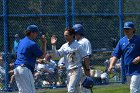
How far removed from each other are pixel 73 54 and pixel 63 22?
6309mm

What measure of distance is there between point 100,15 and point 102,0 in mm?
620

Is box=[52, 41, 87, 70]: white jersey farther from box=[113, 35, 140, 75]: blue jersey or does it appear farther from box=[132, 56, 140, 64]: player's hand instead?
box=[132, 56, 140, 64]: player's hand

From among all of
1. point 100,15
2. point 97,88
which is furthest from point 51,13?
point 97,88

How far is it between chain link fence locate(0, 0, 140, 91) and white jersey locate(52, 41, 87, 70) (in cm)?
525

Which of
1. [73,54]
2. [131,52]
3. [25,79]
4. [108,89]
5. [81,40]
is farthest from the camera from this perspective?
[108,89]

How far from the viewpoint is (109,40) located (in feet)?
60.7

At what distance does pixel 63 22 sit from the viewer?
58.8ft

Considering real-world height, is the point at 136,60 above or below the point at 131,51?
below

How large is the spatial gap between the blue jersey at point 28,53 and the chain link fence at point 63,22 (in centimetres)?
516

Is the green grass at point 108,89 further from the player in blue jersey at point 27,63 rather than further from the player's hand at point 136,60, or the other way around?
the player's hand at point 136,60

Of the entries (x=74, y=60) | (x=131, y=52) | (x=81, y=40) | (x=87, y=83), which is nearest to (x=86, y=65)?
(x=74, y=60)

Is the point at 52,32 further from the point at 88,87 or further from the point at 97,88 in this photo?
the point at 88,87

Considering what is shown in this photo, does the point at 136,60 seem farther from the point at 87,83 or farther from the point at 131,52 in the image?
the point at 87,83

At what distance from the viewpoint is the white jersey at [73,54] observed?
11703mm
